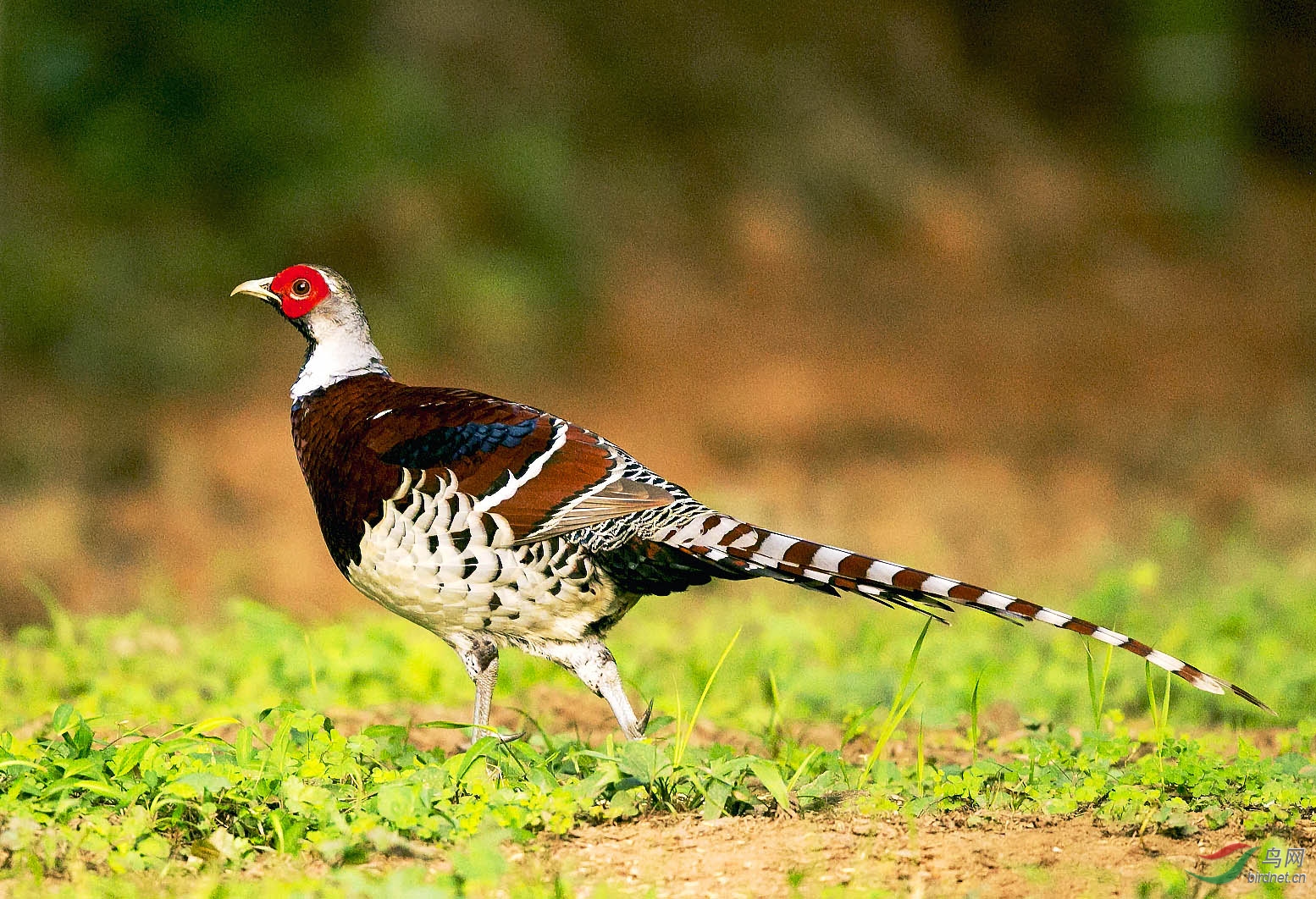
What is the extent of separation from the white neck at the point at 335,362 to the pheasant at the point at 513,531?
28 cm

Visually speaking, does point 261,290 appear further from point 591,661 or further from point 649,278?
point 649,278

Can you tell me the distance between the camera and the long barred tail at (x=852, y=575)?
3.49 meters

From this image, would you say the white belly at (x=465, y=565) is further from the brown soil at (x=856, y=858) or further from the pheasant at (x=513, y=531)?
the brown soil at (x=856, y=858)

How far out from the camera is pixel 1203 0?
45.6 ft

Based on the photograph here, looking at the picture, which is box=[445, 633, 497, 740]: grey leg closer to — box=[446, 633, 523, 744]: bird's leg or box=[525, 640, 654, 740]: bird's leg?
box=[446, 633, 523, 744]: bird's leg

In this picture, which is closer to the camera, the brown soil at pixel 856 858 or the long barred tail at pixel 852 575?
the brown soil at pixel 856 858

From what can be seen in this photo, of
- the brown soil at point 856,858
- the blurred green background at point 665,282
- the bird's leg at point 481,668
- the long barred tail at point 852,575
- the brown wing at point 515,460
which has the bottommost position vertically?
the brown soil at point 856,858

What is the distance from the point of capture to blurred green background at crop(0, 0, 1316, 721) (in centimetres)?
904

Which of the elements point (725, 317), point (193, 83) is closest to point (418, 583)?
point (193, 83)

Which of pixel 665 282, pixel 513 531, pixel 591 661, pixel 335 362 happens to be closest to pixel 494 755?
pixel 591 661

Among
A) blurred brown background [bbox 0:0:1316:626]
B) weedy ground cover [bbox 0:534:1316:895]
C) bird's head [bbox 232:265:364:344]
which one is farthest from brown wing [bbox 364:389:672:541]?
blurred brown background [bbox 0:0:1316:626]

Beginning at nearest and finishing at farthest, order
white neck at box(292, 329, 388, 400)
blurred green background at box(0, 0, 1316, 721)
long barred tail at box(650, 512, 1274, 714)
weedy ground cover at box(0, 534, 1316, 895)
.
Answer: weedy ground cover at box(0, 534, 1316, 895) < long barred tail at box(650, 512, 1274, 714) < white neck at box(292, 329, 388, 400) < blurred green background at box(0, 0, 1316, 721)

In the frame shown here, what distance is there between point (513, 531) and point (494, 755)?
→ 63 centimetres

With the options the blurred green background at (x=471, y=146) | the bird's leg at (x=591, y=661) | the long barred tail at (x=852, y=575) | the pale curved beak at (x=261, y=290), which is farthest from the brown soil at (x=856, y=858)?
the blurred green background at (x=471, y=146)
